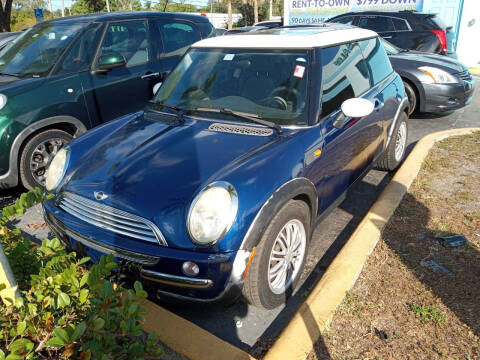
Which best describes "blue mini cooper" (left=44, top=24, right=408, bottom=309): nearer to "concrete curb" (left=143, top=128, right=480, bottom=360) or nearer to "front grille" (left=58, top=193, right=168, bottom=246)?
"front grille" (left=58, top=193, right=168, bottom=246)

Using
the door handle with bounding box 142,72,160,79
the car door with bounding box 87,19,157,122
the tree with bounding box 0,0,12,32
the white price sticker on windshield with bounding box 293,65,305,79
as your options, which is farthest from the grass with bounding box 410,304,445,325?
the tree with bounding box 0,0,12,32

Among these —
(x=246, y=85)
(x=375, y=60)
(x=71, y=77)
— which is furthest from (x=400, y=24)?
(x=71, y=77)

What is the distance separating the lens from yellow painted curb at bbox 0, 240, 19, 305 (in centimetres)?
162

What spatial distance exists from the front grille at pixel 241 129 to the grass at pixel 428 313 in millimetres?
1508

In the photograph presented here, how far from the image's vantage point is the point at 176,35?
5.88 metres

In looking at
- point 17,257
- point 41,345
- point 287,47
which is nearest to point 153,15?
point 287,47

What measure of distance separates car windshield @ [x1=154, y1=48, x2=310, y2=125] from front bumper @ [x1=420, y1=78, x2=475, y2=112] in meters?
4.46

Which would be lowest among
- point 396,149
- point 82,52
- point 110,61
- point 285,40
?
point 396,149

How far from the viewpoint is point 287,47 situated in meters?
3.31

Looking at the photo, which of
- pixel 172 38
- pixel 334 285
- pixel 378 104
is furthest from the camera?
pixel 172 38

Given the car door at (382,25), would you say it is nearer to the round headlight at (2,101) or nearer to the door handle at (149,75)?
the door handle at (149,75)

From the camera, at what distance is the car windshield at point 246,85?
3.14 metres

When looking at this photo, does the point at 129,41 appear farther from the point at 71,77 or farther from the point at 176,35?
the point at 71,77

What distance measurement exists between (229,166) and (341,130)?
1200 mm
